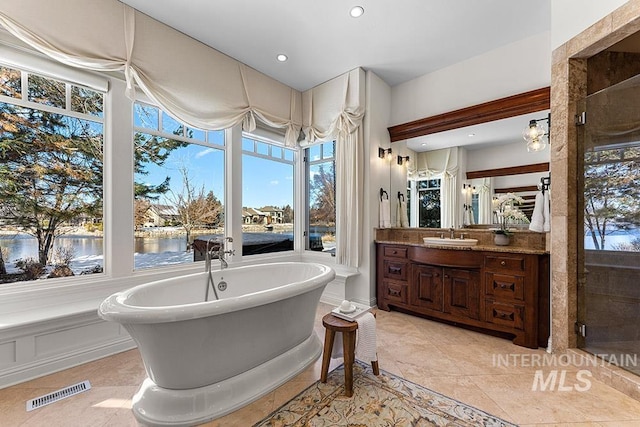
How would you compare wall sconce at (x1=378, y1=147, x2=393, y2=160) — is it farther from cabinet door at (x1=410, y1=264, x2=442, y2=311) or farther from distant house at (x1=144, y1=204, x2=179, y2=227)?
distant house at (x1=144, y1=204, x2=179, y2=227)

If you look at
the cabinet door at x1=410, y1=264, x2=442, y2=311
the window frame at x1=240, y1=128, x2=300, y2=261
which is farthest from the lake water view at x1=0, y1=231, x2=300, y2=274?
the cabinet door at x1=410, y1=264, x2=442, y2=311

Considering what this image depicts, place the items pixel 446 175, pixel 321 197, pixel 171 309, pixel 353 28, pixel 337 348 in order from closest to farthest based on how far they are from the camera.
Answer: pixel 171 309 < pixel 337 348 < pixel 353 28 < pixel 446 175 < pixel 321 197

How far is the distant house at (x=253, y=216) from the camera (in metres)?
3.66

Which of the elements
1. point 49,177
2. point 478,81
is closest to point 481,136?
point 478,81

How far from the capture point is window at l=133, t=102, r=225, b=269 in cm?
275

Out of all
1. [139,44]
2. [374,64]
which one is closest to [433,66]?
[374,64]

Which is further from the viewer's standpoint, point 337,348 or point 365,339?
point 337,348

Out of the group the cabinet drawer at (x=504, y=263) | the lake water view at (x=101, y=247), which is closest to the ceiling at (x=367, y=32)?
the cabinet drawer at (x=504, y=263)

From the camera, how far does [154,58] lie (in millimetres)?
2578

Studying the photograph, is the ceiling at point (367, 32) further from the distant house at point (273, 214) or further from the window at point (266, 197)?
the distant house at point (273, 214)

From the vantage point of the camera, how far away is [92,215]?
96.7 inches

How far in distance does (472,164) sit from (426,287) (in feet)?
5.14

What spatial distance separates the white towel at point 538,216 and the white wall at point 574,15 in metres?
1.30

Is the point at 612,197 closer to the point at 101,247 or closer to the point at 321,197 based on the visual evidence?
the point at 321,197
